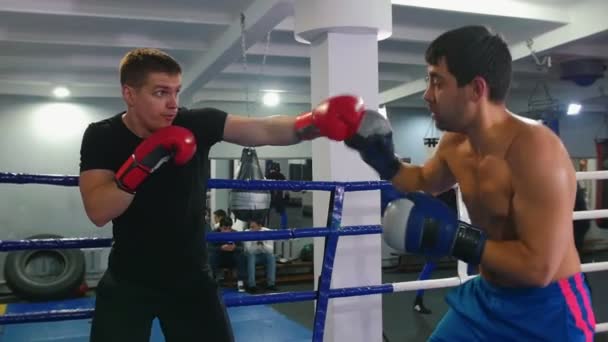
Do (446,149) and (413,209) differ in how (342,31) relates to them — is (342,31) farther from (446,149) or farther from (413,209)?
(413,209)

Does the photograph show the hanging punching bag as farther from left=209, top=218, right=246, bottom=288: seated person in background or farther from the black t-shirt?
left=209, top=218, right=246, bottom=288: seated person in background

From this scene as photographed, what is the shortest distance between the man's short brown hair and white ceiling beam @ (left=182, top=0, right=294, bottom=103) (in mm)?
1671

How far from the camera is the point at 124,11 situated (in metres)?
3.91

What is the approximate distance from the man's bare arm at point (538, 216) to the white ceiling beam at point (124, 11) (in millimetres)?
3185

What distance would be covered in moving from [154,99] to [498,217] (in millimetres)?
988

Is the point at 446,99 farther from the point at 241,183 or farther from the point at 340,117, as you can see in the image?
the point at 241,183

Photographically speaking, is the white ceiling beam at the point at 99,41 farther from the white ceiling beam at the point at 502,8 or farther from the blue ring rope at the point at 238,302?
the blue ring rope at the point at 238,302

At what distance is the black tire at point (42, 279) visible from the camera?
5.92 m

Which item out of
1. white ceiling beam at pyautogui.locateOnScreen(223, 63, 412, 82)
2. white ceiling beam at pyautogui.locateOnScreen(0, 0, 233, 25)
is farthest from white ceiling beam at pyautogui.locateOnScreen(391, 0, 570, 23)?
white ceiling beam at pyautogui.locateOnScreen(223, 63, 412, 82)

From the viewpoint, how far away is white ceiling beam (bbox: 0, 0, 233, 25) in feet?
12.1

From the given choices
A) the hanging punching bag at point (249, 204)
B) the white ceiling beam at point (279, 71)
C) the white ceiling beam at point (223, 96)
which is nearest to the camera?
the hanging punching bag at point (249, 204)

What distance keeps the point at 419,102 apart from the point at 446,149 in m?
6.40

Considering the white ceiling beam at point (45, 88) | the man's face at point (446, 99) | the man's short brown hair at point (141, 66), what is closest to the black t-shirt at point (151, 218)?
the man's short brown hair at point (141, 66)

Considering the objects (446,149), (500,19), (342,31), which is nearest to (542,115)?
(500,19)
